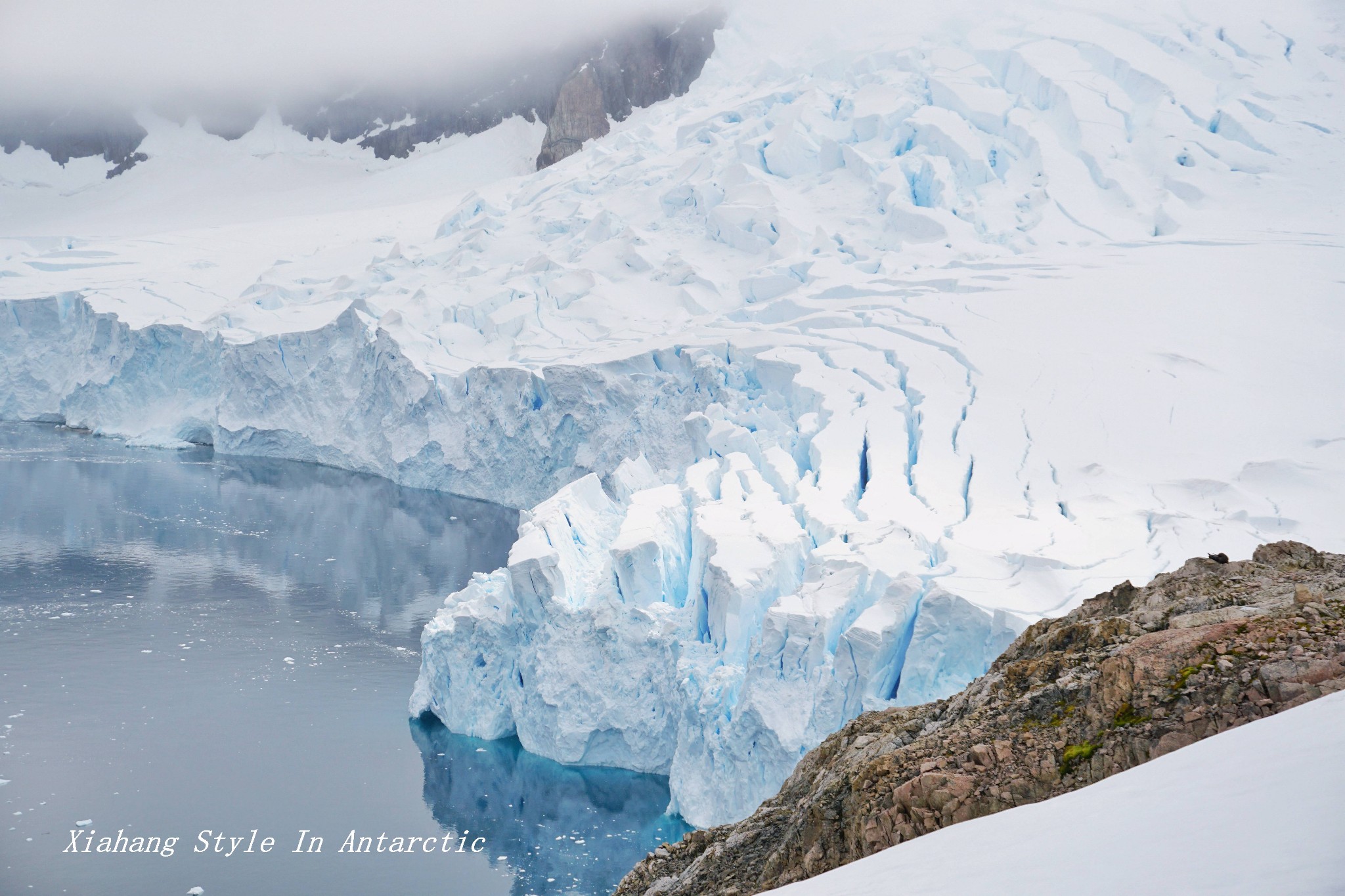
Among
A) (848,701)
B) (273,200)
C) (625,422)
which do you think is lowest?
(273,200)

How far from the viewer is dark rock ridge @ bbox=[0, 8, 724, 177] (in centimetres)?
3297

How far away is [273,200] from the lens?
34438 millimetres

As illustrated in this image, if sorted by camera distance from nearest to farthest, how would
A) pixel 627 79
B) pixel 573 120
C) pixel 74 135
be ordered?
pixel 573 120 → pixel 627 79 → pixel 74 135

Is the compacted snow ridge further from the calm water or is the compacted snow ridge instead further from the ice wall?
the calm water

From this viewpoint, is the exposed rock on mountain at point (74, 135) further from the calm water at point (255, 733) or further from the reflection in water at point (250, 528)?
the calm water at point (255, 733)

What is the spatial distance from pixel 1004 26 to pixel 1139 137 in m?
3.89

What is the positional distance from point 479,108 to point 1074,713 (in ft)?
128

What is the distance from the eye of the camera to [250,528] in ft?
51.7

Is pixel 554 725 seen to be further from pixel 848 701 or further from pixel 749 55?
pixel 749 55

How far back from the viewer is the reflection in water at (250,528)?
1343 cm

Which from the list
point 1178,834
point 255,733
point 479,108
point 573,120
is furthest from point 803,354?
point 479,108

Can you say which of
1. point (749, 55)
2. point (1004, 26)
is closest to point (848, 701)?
point (1004, 26)

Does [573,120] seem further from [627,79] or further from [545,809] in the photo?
[545,809]

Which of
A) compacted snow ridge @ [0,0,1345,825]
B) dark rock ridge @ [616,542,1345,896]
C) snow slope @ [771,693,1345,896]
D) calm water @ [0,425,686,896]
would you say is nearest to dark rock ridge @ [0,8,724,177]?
compacted snow ridge @ [0,0,1345,825]
